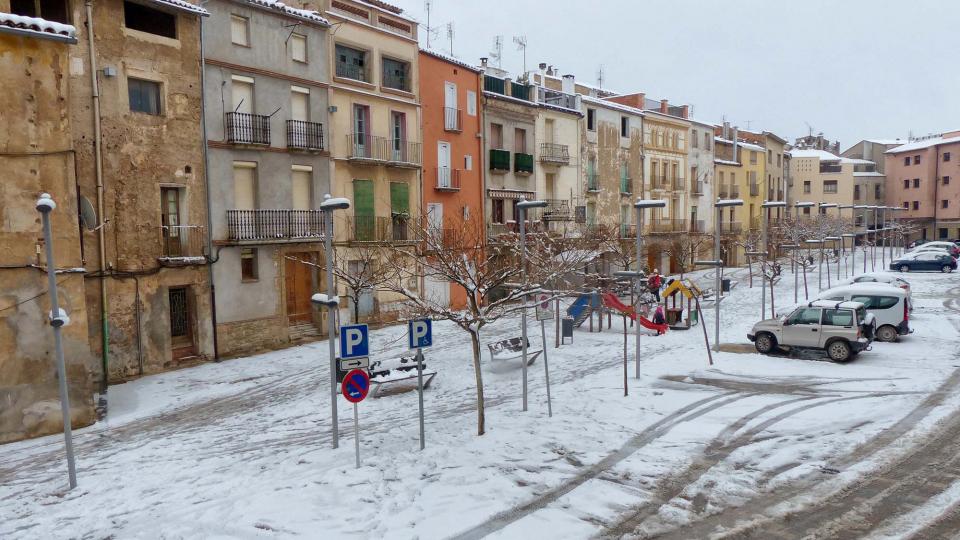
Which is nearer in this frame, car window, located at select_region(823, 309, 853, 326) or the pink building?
car window, located at select_region(823, 309, 853, 326)

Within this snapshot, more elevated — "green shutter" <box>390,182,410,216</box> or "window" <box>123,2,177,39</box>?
"window" <box>123,2,177,39</box>

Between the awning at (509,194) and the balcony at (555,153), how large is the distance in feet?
7.91

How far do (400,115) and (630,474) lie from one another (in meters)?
23.3

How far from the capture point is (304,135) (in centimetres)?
2606

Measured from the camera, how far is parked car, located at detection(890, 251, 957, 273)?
45.6 meters

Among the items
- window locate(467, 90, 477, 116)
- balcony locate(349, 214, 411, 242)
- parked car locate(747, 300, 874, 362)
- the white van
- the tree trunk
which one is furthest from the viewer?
window locate(467, 90, 477, 116)

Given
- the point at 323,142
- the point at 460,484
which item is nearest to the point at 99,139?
the point at 323,142

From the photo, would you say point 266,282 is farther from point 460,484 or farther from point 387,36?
point 460,484

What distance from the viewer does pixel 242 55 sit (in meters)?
24.2

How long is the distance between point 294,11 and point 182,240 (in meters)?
9.76

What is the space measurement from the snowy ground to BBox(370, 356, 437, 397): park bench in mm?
451

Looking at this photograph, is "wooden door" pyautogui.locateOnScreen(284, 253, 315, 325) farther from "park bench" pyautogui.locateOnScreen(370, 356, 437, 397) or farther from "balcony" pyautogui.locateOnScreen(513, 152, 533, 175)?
"balcony" pyautogui.locateOnScreen(513, 152, 533, 175)

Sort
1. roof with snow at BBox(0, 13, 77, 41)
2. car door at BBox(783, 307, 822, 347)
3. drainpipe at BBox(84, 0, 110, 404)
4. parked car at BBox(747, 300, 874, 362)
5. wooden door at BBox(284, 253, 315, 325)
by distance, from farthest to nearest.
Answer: wooden door at BBox(284, 253, 315, 325) < car door at BBox(783, 307, 822, 347) < drainpipe at BBox(84, 0, 110, 404) < parked car at BBox(747, 300, 874, 362) < roof with snow at BBox(0, 13, 77, 41)

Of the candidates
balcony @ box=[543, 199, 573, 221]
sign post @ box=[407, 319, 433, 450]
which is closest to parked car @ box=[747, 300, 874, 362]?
sign post @ box=[407, 319, 433, 450]
